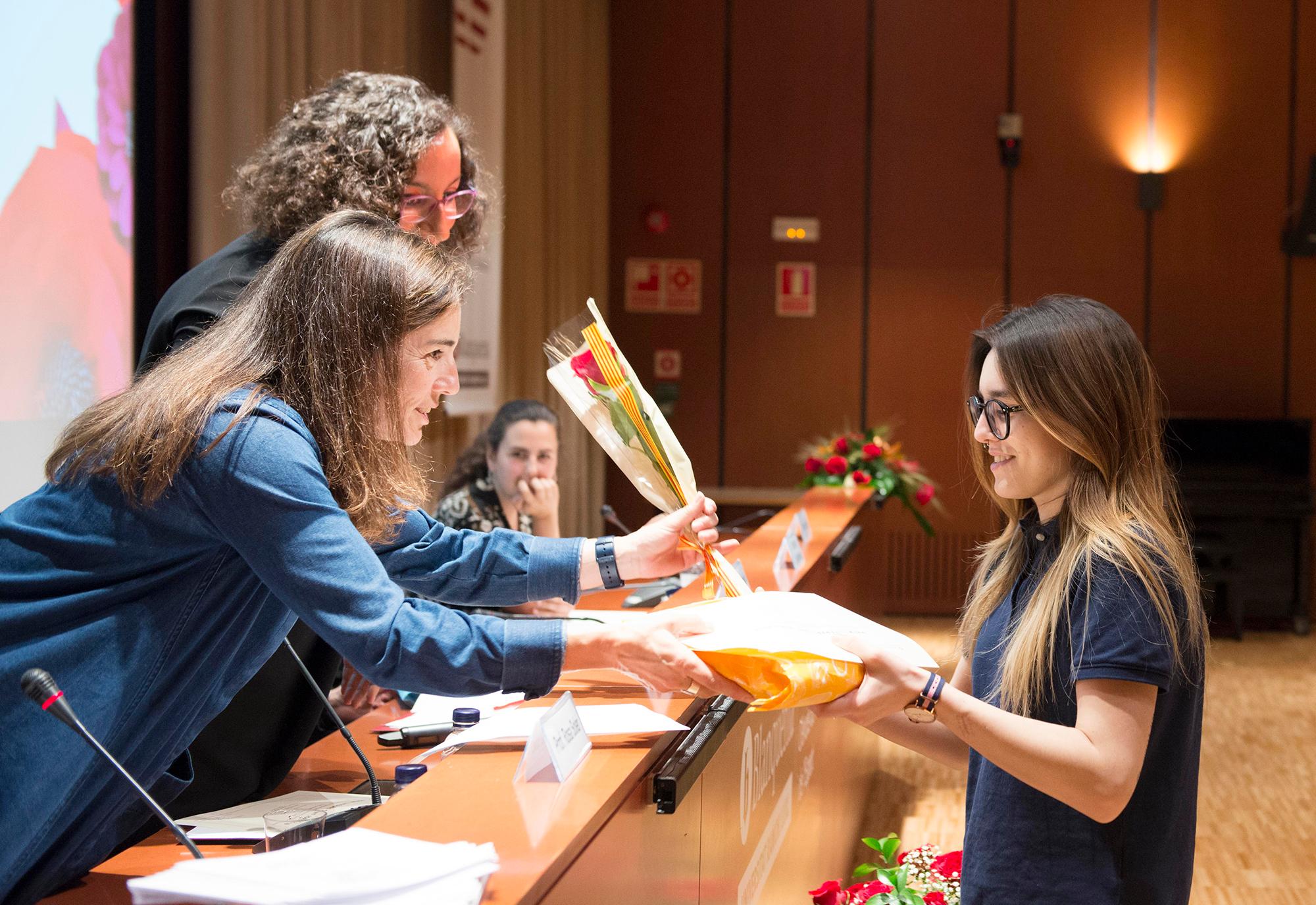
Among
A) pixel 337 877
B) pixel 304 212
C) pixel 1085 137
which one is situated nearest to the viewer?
pixel 337 877

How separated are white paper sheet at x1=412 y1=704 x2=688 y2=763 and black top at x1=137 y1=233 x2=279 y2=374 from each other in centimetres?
78

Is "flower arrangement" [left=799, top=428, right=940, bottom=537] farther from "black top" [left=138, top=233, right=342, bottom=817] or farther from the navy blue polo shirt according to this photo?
the navy blue polo shirt

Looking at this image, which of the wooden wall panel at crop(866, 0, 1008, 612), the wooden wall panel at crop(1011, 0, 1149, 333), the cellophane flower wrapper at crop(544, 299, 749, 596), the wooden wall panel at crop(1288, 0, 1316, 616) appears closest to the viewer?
the cellophane flower wrapper at crop(544, 299, 749, 596)

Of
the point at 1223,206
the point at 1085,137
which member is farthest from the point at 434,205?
the point at 1223,206

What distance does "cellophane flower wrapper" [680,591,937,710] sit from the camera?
1.31 metres

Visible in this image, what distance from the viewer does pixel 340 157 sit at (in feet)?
6.73

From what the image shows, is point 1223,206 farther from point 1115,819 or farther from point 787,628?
point 787,628

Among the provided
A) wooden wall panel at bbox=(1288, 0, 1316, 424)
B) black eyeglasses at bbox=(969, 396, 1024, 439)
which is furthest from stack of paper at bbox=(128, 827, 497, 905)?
wooden wall panel at bbox=(1288, 0, 1316, 424)

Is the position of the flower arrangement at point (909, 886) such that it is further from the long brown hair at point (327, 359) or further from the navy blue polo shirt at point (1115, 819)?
the long brown hair at point (327, 359)

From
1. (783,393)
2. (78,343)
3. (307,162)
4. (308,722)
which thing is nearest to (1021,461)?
(308,722)

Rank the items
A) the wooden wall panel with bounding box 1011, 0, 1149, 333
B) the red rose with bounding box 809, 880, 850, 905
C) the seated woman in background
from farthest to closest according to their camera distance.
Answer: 1. the wooden wall panel with bounding box 1011, 0, 1149, 333
2. the seated woman in background
3. the red rose with bounding box 809, 880, 850, 905

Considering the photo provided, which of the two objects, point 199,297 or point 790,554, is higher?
point 199,297

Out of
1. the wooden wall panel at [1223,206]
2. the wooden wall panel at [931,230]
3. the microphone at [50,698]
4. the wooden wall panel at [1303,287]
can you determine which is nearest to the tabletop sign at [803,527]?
the microphone at [50,698]

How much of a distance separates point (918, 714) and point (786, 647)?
23 cm
